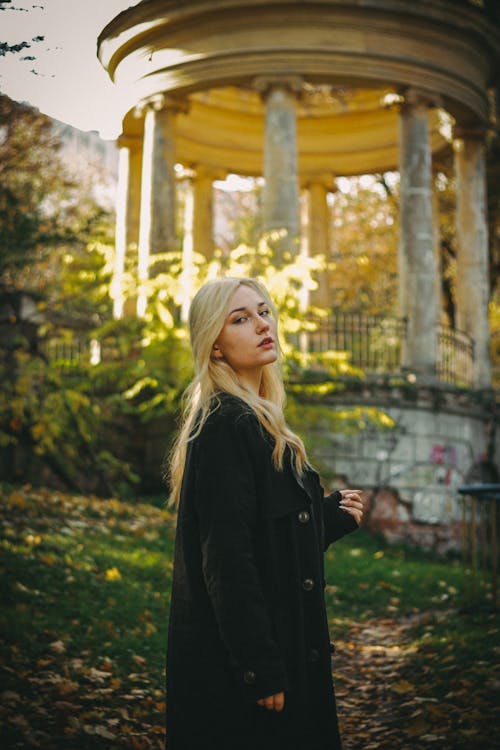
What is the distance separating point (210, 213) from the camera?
20.5 metres

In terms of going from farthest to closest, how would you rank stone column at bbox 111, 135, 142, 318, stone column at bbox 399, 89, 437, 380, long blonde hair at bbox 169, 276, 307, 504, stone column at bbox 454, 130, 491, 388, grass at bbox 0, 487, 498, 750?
stone column at bbox 111, 135, 142, 318 < stone column at bbox 454, 130, 491, 388 < stone column at bbox 399, 89, 437, 380 < grass at bbox 0, 487, 498, 750 < long blonde hair at bbox 169, 276, 307, 504

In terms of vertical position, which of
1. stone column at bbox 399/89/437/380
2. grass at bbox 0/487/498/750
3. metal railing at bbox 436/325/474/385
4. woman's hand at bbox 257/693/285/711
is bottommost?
grass at bbox 0/487/498/750

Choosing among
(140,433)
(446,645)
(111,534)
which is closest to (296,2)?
(140,433)

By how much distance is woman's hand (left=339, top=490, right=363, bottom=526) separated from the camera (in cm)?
346

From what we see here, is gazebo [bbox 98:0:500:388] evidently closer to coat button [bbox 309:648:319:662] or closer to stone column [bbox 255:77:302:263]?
stone column [bbox 255:77:302:263]

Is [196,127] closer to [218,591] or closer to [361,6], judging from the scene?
[361,6]

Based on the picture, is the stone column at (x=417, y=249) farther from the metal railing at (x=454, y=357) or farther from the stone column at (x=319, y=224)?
the stone column at (x=319, y=224)

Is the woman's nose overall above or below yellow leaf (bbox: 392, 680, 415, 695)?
above

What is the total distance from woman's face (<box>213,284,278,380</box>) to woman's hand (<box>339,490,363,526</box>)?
2.27 feet

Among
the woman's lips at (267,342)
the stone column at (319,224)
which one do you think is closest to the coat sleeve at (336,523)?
the woman's lips at (267,342)

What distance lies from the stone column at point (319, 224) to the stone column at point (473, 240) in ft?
13.8

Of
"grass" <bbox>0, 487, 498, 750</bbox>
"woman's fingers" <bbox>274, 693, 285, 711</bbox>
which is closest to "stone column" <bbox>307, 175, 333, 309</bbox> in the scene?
"grass" <bbox>0, 487, 498, 750</bbox>

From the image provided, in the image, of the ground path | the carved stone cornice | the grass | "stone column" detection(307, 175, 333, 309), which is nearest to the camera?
the ground path

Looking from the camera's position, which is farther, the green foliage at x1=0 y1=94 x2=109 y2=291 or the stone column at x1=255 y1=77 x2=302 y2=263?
the stone column at x1=255 y1=77 x2=302 y2=263
